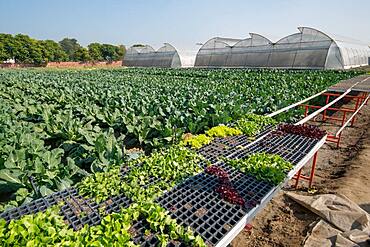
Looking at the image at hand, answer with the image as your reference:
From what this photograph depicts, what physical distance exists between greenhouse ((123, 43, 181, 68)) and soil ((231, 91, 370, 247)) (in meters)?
32.2

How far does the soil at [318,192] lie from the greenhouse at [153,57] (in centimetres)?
3221

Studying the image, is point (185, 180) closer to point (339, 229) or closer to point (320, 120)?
point (339, 229)

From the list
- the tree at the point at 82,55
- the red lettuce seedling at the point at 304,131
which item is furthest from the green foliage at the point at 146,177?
the tree at the point at 82,55

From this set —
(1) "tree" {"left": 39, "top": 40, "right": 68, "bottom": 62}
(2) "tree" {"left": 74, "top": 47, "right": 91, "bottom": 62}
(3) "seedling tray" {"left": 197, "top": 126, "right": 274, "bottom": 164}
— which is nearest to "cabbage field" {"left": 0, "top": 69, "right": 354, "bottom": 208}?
(3) "seedling tray" {"left": 197, "top": 126, "right": 274, "bottom": 164}

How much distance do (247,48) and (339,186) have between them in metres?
27.8

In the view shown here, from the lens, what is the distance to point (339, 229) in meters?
3.49

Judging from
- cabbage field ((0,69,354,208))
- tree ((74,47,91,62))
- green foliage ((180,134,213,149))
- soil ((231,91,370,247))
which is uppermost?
tree ((74,47,91,62))

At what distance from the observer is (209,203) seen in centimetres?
249

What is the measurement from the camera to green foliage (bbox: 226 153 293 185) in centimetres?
299

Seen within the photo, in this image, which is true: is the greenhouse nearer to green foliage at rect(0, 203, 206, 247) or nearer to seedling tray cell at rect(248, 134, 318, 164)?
seedling tray cell at rect(248, 134, 318, 164)

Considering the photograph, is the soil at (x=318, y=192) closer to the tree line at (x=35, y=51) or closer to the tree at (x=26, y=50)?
the tree line at (x=35, y=51)

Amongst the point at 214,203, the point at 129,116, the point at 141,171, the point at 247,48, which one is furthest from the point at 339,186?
the point at 247,48

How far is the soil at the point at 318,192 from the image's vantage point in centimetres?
355

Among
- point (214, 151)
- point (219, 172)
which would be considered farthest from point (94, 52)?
point (219, 172)
